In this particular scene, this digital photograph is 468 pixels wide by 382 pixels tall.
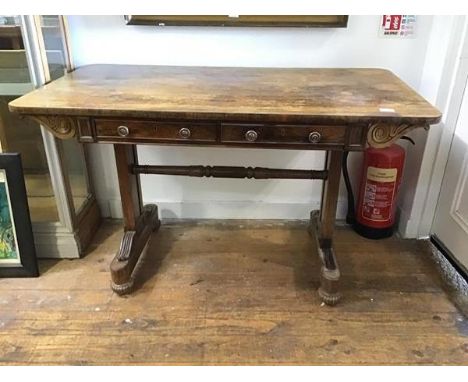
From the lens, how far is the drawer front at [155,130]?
1354 millimetres

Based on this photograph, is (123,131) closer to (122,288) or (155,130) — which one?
(155,130)

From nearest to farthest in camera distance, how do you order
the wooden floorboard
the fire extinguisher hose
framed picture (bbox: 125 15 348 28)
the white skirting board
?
1. the wooden floorboard
2. framed picture (bbox: 125 15 348 28)
3. the fire extinguisher hose
4. the white skirting board

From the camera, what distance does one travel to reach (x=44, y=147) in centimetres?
176

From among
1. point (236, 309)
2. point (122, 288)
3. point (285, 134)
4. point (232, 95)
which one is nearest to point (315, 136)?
point (285, 134)

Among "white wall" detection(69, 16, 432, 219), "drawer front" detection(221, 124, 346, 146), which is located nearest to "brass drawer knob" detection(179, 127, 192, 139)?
"drawer front" detection(221, 124, 346, 146)

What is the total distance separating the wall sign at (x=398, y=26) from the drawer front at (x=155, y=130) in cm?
100

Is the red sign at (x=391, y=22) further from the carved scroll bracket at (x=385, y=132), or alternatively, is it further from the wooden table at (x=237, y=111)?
the carved scroll bracket at (x=385, y=132)

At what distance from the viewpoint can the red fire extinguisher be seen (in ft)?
6.31

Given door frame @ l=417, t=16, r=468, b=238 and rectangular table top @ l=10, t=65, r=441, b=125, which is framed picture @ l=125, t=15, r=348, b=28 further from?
door frame @ l=417, t=16, r=468, b=238

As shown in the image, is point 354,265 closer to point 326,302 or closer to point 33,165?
point 326,302

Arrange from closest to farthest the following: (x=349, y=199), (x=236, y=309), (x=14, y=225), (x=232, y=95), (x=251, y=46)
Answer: (x=232, y=95)
(x=236, y=309)
(x=14, y=225)
(x=251, y=46)
(x=349, y=199)

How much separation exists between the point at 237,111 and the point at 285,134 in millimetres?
179

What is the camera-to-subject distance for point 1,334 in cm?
152

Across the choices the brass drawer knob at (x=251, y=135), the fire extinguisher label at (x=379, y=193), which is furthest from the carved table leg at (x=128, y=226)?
the fire extinguisher label at (x=379, y=193)
